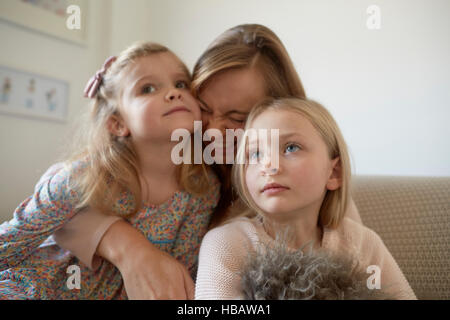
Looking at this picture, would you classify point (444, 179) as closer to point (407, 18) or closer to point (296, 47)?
point (407, 18)

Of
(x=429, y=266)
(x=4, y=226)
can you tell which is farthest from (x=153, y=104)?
(x=429, y=266)

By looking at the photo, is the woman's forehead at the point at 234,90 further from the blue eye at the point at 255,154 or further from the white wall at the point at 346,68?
the white wall at the point at 346,68

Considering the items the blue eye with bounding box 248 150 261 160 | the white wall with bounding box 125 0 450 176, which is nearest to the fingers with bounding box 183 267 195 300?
the blue eye with bounding box 248 150 261 160

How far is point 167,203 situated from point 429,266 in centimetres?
77

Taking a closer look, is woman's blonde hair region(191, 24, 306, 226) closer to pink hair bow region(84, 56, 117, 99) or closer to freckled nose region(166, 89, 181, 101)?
freckled nose region(166, 89, 181, 101)

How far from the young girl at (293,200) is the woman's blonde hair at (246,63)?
140 mm

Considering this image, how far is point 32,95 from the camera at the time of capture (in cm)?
150

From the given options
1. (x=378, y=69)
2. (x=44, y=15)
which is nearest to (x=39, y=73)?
(x=44, y=15)

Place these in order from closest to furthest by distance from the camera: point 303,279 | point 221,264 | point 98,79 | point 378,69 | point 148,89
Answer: point 303,279 → point 221,264 → point 148,89 → point 98,79 → point 378,69

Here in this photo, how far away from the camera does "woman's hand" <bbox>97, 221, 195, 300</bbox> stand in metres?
0.77

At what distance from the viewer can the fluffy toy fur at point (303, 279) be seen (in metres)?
0.56

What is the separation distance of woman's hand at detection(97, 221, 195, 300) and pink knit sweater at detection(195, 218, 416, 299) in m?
0.07

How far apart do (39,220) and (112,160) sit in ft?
0.77

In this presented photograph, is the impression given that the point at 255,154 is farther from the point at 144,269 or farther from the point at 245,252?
the point at 144,269
